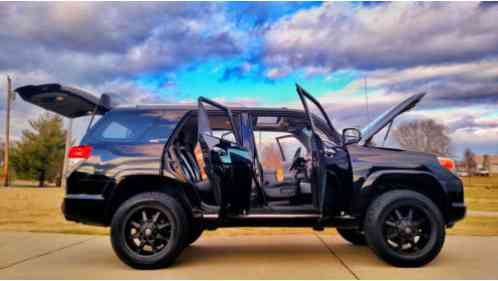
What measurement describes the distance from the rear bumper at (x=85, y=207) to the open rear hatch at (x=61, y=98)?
1.01 m

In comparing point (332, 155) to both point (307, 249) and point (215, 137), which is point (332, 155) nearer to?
point (215, 137)

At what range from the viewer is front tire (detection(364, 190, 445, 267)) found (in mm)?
4426

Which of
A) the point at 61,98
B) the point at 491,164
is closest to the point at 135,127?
the point at 61,98

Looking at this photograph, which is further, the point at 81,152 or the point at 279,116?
the point at 279,116

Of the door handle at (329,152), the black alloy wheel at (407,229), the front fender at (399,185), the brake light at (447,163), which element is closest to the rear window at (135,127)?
the door handle at (329,152)

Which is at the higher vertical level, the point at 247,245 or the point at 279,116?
the point at 279,116

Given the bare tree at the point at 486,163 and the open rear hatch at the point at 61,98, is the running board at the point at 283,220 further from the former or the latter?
the bare tree at the point at 486,163

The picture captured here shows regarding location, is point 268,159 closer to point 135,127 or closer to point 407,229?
point 135,127

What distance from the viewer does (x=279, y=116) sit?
16.8 ft

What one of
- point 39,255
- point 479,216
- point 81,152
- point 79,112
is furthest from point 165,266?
point 479,216

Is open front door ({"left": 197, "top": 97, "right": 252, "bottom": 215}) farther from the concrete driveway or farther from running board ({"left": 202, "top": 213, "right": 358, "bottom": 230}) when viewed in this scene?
the concrete driveway

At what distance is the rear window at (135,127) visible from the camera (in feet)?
15.7

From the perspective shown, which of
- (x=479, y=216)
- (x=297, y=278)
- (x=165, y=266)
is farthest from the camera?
(x=479, y=216)

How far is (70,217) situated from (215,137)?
1.83m
